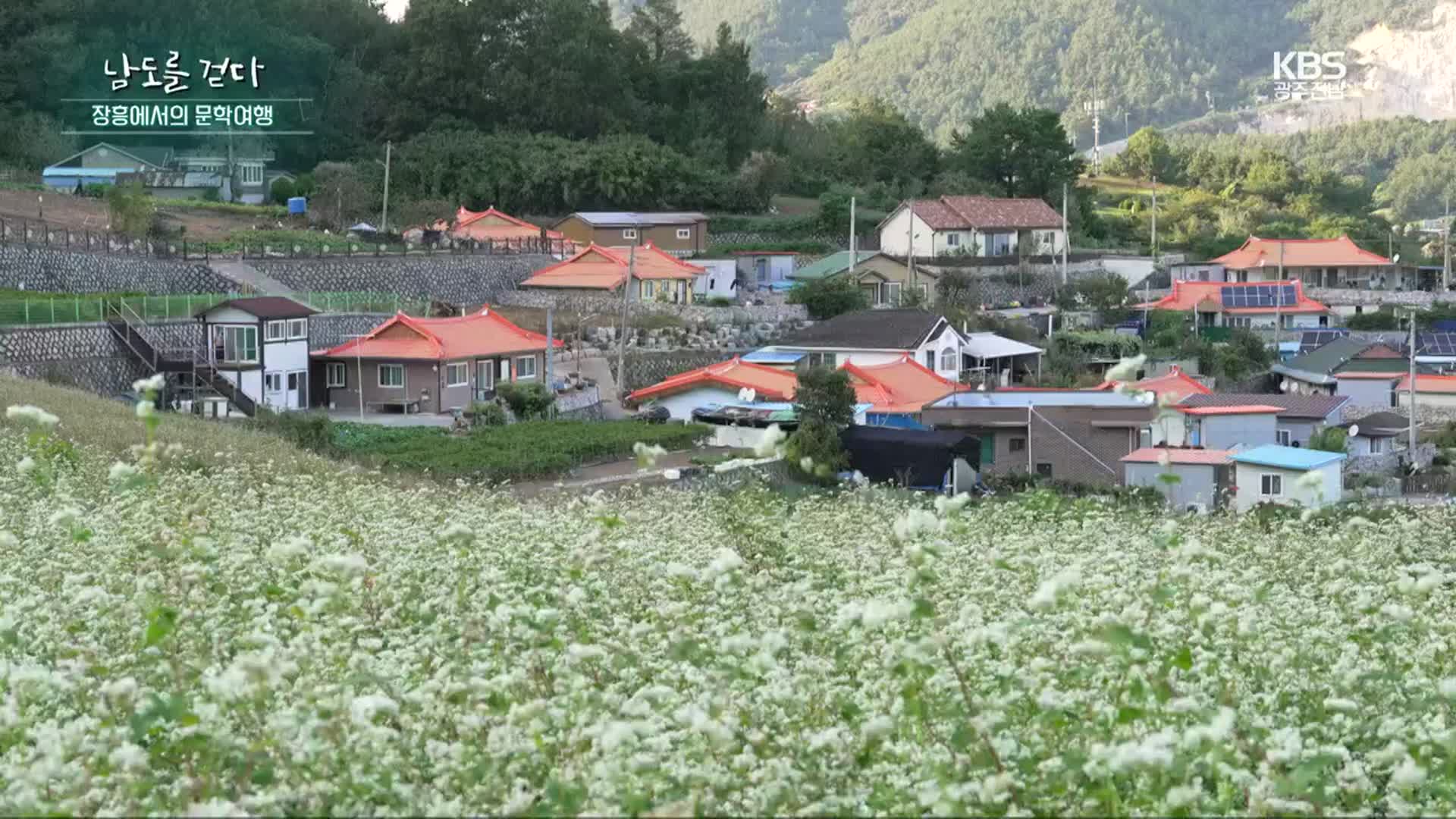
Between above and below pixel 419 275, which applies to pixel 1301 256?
above

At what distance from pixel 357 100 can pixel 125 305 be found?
20.5 m

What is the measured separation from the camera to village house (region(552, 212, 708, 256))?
37.3m

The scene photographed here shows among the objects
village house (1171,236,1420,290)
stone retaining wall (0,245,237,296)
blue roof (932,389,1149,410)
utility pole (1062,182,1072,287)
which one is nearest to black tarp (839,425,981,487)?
blue roof (932,389,1149,410)

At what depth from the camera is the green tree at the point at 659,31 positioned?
48.8 m

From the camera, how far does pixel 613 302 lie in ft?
101

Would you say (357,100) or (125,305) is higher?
(357,100)

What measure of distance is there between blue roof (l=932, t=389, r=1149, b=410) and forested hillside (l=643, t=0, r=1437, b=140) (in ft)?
306

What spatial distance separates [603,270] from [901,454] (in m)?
12.1

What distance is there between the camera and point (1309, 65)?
158625 millimetres

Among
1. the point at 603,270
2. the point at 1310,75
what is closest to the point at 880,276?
the point at 603,270

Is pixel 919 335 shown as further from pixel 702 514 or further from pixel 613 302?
pixel 702 514

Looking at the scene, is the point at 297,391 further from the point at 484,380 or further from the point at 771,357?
the point at 771,357

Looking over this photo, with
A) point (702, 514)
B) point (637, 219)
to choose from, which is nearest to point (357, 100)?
point (637, 219)

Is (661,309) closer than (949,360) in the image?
No
